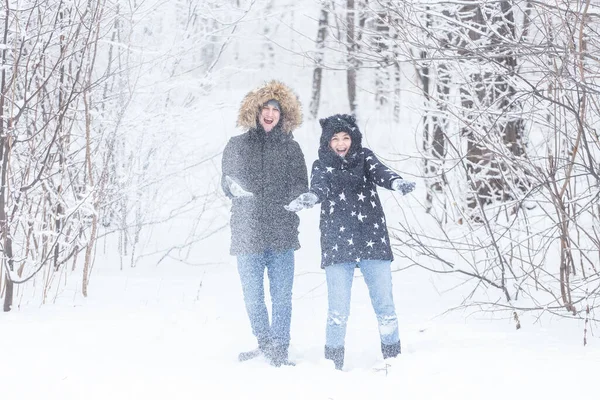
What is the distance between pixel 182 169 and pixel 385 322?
3.99 m

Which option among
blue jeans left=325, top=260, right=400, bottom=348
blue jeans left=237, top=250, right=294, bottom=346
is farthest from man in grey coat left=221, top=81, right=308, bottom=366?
blue jeans left=325, top=260, right=400, bottom=348

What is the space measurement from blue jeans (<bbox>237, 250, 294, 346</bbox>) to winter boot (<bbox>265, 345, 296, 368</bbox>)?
0.05 m

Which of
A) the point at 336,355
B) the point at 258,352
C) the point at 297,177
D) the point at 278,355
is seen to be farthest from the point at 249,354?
the point at 297,177

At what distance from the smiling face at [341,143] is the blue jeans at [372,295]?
25.2 inches

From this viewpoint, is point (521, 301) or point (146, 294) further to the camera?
point (146, 294)

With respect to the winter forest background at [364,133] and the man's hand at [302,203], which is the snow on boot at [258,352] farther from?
the winter forest background at [364,133]

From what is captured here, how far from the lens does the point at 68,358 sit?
3.79 meters

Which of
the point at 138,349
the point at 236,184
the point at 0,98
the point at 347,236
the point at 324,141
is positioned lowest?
the point at 138,349

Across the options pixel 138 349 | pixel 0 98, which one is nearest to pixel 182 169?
pixel 0 98

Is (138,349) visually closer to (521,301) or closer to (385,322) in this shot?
(385,322)

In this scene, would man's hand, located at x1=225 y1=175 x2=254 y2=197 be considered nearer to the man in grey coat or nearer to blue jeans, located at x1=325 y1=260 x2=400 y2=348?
the man in grey coat

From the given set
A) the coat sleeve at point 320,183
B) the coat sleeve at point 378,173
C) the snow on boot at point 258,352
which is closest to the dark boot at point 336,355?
the snow on boot at point 258,352

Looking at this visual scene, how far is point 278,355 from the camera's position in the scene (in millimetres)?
4043

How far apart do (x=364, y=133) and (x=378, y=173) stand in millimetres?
3502
